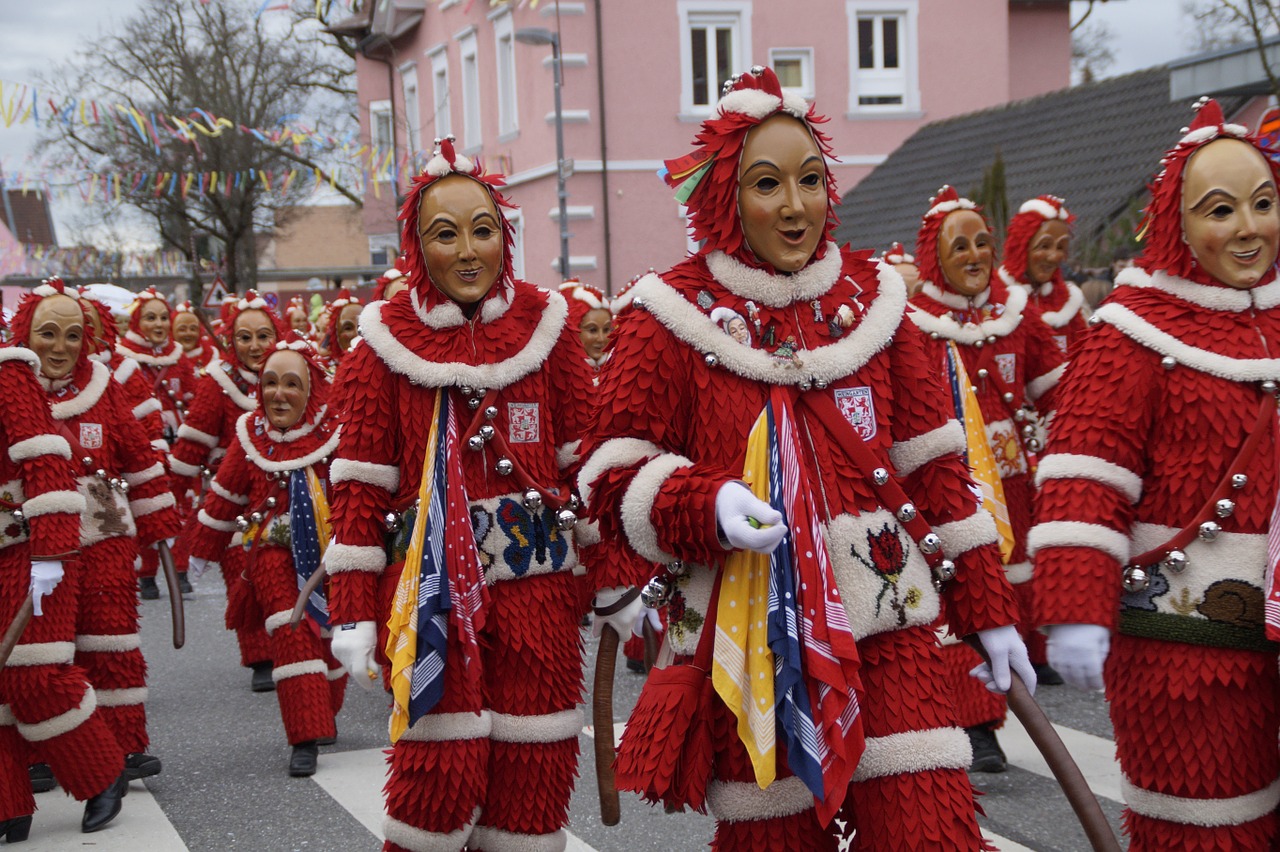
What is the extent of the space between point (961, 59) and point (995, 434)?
2246cm

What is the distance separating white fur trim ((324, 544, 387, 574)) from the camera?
4.18 meters

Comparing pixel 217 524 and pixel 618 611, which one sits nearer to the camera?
pixel 618 611

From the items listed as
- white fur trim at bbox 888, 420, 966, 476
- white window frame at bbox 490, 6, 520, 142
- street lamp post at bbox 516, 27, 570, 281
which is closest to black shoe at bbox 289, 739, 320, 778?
white fur trim at bbox 888, 420, 966, 476

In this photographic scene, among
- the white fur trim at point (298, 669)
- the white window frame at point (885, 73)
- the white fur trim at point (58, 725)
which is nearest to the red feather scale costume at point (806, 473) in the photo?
the white fur trim at point (58, 725)

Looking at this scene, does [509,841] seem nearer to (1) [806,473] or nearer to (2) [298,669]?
(1) [806,473]

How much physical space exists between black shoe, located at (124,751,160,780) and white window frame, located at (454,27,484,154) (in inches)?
926

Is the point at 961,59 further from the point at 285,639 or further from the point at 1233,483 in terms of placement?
the point at 1233,483

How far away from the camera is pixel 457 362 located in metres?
4.30

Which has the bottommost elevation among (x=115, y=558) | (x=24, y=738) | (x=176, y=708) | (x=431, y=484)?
(x=176, y=708)

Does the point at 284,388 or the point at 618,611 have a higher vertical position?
the point at 284,388

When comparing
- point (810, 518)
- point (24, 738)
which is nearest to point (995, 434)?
point (810, 518)

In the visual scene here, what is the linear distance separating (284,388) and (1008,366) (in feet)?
11.2

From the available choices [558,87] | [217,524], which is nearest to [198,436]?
[217,524]

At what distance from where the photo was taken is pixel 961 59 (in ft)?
90.3
